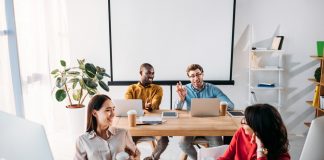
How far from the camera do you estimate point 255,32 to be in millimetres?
4008

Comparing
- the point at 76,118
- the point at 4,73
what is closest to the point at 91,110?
the point at 4,73

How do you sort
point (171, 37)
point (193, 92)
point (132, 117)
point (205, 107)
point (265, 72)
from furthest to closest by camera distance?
point (265, 72), point (171, 37), point (193, 92), point (205, 107), point (132, 117)

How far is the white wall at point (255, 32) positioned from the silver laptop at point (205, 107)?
1.54 metres

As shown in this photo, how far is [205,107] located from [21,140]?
214 centimetres

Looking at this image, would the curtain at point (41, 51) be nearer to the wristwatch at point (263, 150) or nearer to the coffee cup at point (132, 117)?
the coffee cup at point (132, 117)

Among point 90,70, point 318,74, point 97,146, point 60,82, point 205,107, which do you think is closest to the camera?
point 97,146

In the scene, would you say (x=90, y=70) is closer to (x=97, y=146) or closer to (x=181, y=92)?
(x=181, y=92)

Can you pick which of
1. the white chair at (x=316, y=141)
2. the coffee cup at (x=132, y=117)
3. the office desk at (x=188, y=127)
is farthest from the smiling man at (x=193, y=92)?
the white chair at (x=316, y=141)

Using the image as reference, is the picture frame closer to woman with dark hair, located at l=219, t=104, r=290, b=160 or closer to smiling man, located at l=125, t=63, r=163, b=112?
smiling man, located at l=125, t=63, r=163, b=112

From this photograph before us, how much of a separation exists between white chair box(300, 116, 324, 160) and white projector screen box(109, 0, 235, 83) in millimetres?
3226

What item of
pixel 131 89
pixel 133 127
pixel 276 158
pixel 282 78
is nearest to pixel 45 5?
pixel 131 89

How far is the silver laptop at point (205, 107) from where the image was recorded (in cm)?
251

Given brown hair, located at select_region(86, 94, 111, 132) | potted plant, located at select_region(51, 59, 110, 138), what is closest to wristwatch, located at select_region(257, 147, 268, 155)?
brown hair, located at select_region(86, 94, 111, 132)

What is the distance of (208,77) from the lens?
406 centimetres
